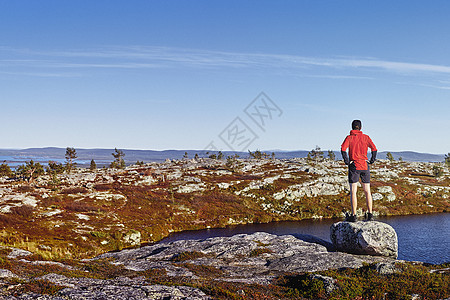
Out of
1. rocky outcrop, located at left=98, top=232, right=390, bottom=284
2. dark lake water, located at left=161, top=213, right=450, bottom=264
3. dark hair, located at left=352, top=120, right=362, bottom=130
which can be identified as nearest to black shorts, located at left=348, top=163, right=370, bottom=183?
dark hair, located at left=352, top=120, right=362, bottom=130

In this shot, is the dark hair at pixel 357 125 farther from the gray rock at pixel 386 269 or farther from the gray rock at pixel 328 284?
the gray rock at pixel 328 284

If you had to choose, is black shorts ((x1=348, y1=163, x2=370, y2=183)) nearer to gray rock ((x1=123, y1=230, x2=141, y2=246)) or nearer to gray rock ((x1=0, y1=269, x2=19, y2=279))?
gray rock ((x1=0, y1=269, x2=19, y2=279))

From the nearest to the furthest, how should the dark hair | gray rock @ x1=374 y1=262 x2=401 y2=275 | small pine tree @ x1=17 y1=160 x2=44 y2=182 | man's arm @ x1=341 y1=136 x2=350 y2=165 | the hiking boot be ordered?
gray rock @ x1=374 y1=262 x2=401 y2=275 < man's arm @ x1=341 y1=136 x2=350 y2=165 < the dark hair < the hiking boot < small pine tree @ x1=17 y1=160 x2=44 y2=182

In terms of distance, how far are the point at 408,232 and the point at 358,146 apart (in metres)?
43.8

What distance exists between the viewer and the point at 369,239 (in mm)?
27047

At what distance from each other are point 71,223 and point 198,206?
29540 mm

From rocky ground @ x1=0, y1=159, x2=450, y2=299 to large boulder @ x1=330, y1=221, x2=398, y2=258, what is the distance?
1.41 meters

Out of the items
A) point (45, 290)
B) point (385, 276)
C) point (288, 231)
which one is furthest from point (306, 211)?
point (45, 290)

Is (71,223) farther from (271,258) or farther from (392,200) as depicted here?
(392,200)

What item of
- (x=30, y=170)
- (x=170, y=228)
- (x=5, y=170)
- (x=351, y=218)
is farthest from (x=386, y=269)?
(x=5, y=170)

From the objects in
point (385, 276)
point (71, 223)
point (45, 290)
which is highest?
point (45, 290)

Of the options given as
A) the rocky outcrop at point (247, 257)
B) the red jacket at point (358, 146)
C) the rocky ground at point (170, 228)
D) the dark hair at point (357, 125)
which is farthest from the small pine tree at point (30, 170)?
the dark hair at point (357, 125)

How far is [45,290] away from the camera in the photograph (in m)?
13.3

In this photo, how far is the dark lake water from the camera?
137 feet
